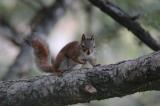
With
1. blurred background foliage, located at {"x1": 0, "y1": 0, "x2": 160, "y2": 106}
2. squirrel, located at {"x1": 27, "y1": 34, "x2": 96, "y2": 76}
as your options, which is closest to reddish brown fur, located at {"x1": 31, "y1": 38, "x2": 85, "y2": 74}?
squirrel, located at {"x1": 27, "y1": 34, "x2": 96, "y2": 76}

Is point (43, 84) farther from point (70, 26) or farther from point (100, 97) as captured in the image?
point (70, 26)

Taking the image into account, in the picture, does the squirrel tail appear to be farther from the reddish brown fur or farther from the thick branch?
the thick branch

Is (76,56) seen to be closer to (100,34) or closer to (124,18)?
(124,18)

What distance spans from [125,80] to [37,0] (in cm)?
363

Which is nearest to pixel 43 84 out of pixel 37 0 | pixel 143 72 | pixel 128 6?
pixel 143 72

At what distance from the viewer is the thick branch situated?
13.2 feet

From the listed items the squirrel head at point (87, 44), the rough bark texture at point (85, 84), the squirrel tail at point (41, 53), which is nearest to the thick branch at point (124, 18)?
the squirrel tail at point (41, 53)

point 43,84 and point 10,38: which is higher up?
point 10,38

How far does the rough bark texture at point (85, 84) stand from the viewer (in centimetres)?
288

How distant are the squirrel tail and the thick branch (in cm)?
64

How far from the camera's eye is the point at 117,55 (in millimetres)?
7227

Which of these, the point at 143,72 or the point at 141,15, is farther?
the point at 141,15

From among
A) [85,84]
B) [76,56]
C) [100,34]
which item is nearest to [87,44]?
[76,56]

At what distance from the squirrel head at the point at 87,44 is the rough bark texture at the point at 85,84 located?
15cm
